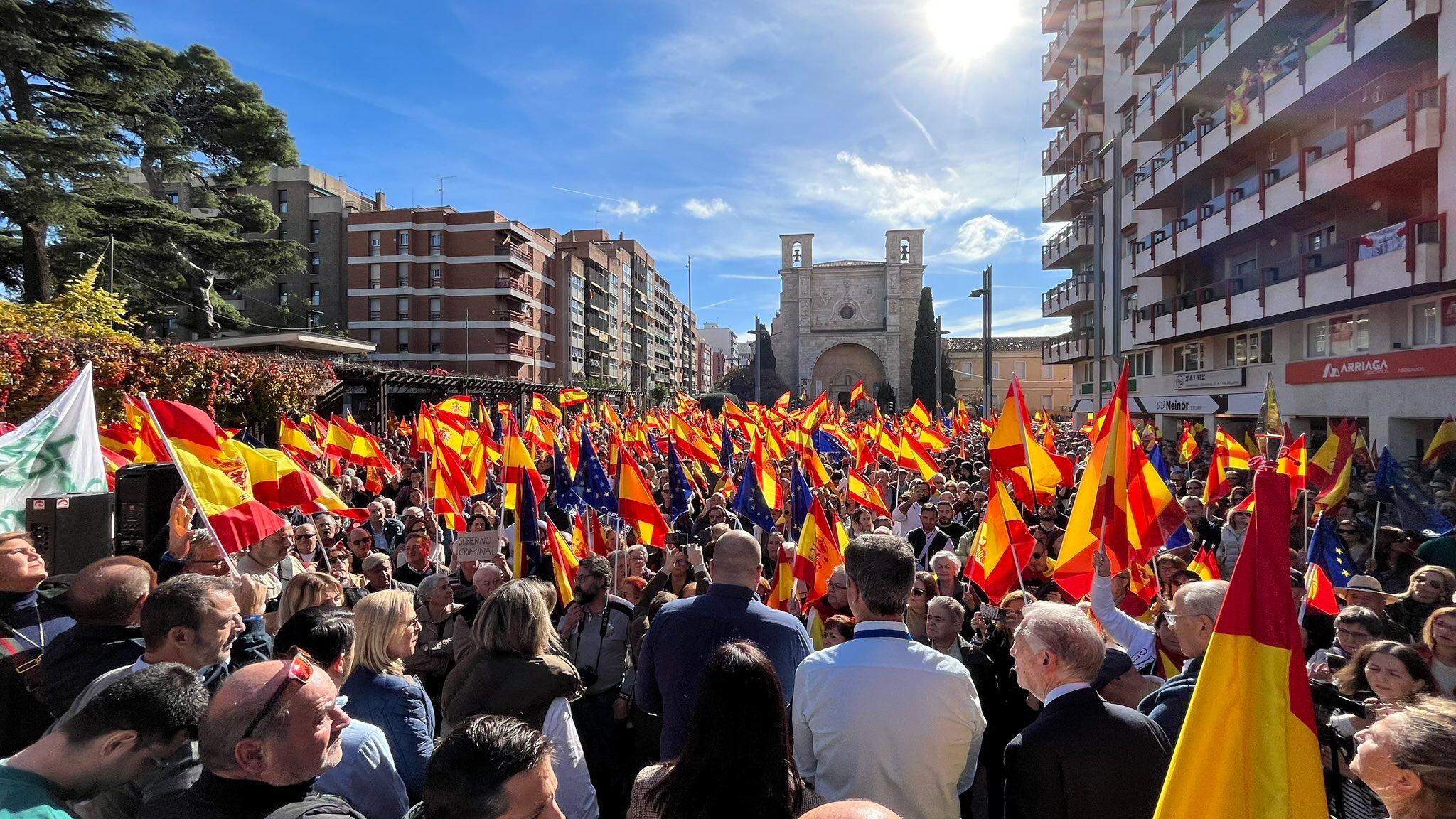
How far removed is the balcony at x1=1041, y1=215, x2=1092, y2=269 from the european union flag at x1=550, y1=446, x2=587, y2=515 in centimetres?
2871

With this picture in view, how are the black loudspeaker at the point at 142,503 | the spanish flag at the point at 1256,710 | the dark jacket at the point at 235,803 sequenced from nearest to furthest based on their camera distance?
the spanish flag at the point at 1256,710
the dark jacket at the point at 235,803
the black loudspeaker at the point at 142,503

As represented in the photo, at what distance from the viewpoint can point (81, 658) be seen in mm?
3064

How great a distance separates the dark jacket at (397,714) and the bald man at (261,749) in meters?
1.00

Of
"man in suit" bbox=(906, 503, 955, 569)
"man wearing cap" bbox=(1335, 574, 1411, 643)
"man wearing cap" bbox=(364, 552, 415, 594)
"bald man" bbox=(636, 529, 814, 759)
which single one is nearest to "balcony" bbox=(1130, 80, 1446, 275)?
"man in suit" bbox=(906, 503, 955, 569)

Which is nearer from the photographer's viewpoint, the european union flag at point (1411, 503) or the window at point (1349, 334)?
the european union flag at point (1411, 503)

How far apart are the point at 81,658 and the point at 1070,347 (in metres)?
39.0

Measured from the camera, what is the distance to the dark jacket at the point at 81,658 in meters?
3.01

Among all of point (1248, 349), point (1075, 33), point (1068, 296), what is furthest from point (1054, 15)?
point (1248, 349)

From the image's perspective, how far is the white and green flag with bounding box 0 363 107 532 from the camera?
498 cm

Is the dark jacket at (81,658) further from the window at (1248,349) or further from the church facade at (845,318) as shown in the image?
the church facade at (845,318)

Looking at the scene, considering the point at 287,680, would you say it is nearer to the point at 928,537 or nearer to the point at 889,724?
the point at 889,724

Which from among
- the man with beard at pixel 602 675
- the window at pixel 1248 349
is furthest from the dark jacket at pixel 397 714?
the window at pixel 1248 349

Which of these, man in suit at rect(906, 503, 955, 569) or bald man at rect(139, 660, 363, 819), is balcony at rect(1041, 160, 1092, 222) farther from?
bald man at rect(139, 660, 363, 819)

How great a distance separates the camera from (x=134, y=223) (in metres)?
23.5
